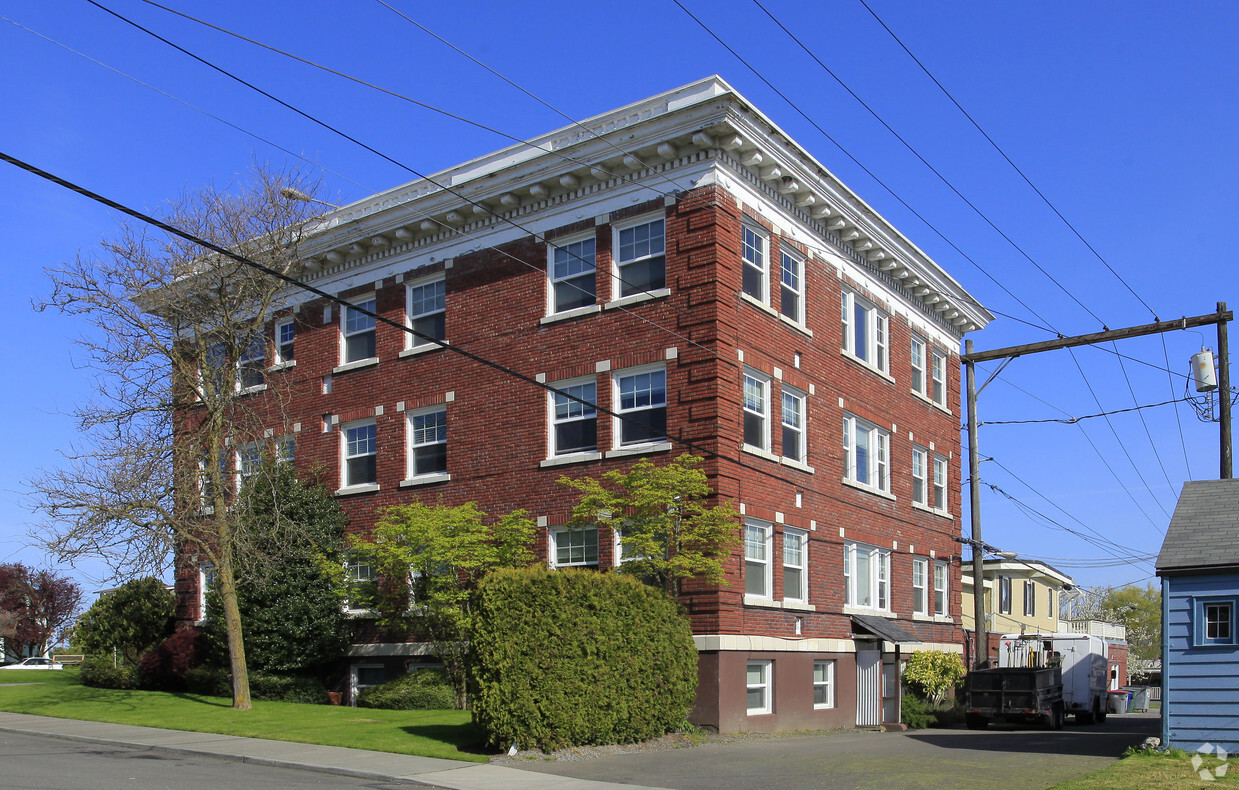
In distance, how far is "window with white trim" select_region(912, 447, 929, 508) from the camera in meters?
33.5

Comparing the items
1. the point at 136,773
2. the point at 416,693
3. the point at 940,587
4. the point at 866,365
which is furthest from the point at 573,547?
the point at 940,587

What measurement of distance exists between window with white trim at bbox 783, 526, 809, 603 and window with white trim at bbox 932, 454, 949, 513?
1003cm

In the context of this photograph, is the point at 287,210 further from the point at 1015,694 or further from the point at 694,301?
the point at 1015,694

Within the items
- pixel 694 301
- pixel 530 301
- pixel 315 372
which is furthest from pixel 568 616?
pixel 315 372

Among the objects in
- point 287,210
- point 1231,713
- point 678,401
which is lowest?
point 1231,713

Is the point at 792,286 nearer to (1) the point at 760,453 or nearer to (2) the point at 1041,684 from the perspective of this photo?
(1) the point at 760,453

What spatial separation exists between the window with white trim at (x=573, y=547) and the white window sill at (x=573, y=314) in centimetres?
476

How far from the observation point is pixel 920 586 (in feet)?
109

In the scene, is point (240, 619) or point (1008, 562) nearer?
point (240, 619)

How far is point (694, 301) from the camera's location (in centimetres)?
2392

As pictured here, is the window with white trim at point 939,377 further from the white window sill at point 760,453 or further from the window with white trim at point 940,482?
the white window sill at point 760,453

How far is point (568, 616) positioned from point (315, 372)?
15275 mm

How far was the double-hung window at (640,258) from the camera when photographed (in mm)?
24922

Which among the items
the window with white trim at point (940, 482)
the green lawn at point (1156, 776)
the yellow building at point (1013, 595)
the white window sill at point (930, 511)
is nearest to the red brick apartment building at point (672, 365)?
the white window sill at point (930, 511)
